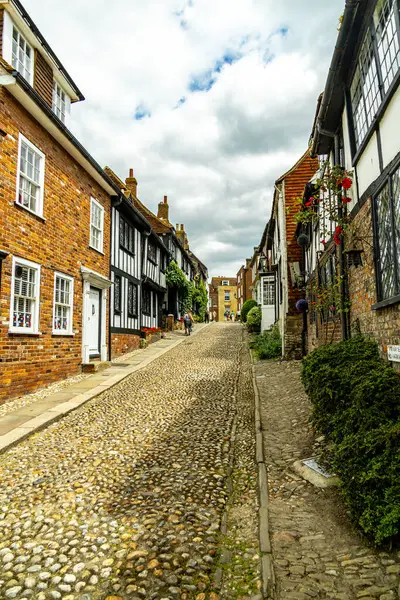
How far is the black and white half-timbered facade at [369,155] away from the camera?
179 inches

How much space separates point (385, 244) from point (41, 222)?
765cm

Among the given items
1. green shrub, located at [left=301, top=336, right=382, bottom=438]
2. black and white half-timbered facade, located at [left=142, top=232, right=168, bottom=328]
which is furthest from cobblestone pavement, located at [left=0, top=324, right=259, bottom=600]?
black and white half-timbered facade, located at [left=142, top=232, right=168, bottom=328]

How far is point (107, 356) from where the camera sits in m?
13.3

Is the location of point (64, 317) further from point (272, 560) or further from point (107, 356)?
point (272, 560)

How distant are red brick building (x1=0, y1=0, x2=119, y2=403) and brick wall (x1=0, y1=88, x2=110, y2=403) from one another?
0.02m

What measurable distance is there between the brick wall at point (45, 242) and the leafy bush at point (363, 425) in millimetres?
6098

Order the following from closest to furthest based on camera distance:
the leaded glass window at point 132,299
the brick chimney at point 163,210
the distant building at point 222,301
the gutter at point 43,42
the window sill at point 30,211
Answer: the window sill at point 30,211 < the gutter at point 43,42 < the leaded glass window at point 132,299 < the brick chimney at point 163,210 < the distant building at point 222,301

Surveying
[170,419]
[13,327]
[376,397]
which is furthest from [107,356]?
[376,397]

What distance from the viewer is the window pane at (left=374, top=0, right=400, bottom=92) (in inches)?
178

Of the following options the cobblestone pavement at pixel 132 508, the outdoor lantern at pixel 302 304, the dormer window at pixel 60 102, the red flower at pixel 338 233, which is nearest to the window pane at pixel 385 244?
the red flower at pixel 338 233

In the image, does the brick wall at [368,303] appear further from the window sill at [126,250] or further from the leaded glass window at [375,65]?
the window sill at [126,250]

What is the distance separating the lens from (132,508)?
11.8 ft

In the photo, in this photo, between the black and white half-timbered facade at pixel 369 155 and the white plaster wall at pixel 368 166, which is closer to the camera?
the black and white half-timbered facade at pixel 369 155

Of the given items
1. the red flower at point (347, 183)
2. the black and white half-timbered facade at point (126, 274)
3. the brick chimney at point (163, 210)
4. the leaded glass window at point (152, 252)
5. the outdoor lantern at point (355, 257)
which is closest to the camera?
the outdoor lantern at point (355, 257)
